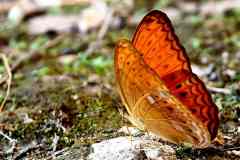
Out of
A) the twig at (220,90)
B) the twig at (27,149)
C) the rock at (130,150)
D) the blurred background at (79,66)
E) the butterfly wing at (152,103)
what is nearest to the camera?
the butterfly wing at (152,103)

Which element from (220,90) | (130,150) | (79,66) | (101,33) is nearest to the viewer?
(130,150)

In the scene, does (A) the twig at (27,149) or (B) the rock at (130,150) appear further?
(A) the twig at (27,149)

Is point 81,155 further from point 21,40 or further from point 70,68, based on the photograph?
point 21,40

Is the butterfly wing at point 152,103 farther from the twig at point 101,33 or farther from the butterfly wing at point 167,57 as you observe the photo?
the twig at point 101,33

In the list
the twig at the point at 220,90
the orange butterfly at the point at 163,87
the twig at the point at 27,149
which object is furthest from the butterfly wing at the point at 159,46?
the twig at the point at 220,90

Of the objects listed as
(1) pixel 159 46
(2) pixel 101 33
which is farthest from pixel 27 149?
(2) pixel 101 33

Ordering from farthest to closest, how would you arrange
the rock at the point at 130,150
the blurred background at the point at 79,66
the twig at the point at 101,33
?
the twig at the point at 101,33, the blurred background at the point at 79,66, the rock at the point at 130,150

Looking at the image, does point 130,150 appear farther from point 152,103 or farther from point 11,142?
point 11,142
